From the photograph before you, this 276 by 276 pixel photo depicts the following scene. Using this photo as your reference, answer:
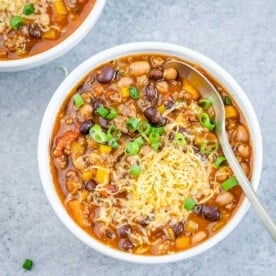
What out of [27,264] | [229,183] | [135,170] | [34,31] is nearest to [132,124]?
[135,170]

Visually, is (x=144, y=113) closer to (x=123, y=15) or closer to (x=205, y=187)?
(x=205, y=187)

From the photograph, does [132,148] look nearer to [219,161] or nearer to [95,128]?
[95,128]

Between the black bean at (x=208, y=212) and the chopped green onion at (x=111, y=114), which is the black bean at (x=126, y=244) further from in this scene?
the chopped green onion at (x=111, y=114)

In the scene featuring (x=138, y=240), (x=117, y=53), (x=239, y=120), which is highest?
(x=117, y=53)

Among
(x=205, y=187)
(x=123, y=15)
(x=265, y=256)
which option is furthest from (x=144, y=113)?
(x=265, y=256)

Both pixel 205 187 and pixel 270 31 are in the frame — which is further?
pixel 270 31

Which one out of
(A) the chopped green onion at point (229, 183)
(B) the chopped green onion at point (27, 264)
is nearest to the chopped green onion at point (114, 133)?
(A) the chopped green onion at point (229, 183)

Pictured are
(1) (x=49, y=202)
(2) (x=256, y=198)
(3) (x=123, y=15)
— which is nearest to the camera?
(2) (x=256, y=198)
